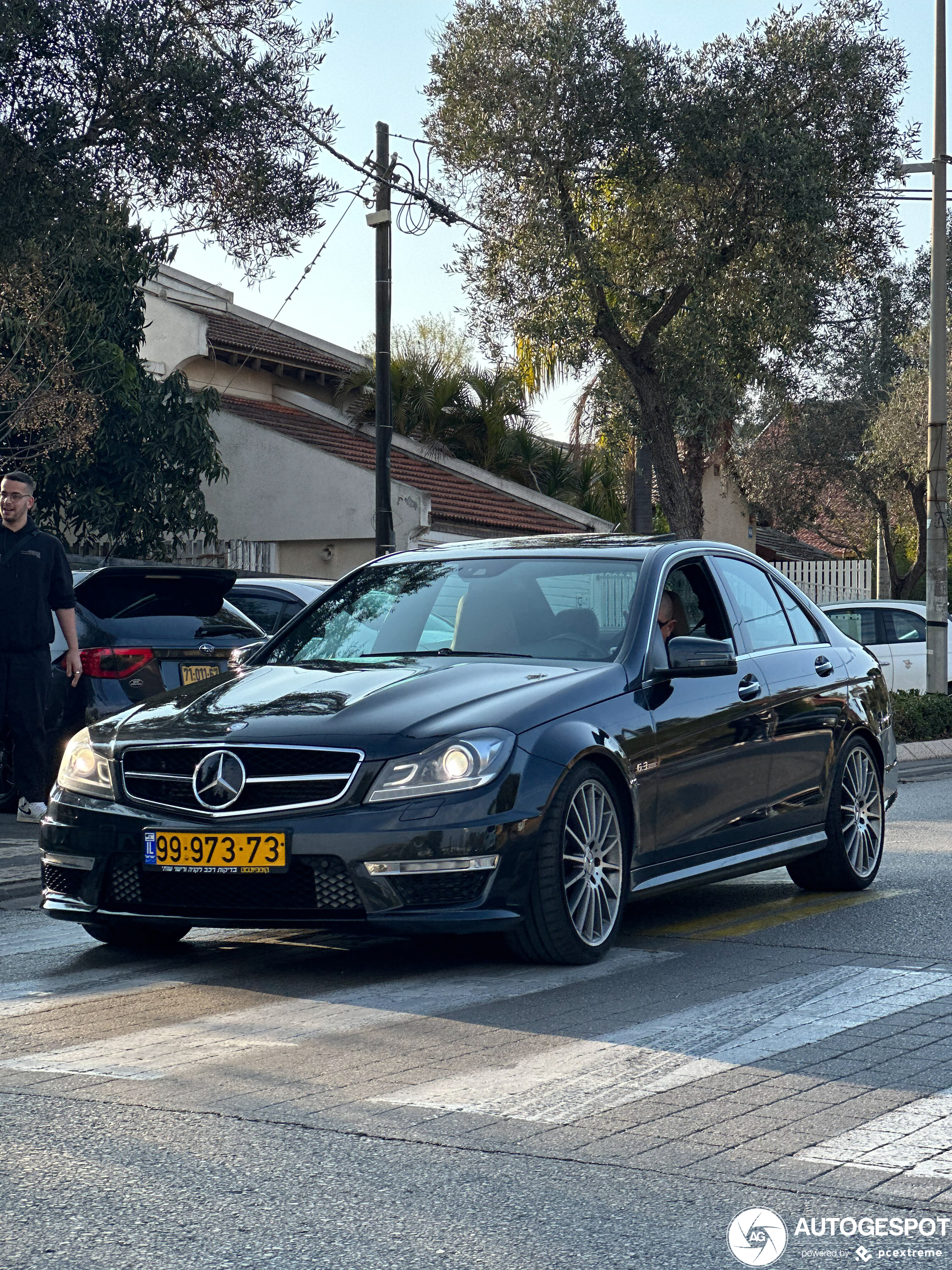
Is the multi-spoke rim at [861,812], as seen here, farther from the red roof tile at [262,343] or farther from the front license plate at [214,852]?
the red roof tile at [262,343]

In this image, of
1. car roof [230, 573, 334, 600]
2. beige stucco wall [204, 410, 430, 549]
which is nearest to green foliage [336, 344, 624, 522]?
beige stucco wall [204, 410, 430, 549]

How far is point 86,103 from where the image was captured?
13.5 metres

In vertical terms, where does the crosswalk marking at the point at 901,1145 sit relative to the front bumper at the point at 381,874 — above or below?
below

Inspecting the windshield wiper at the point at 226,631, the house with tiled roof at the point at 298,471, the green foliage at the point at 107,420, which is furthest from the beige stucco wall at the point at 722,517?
the windshield wiper at the point at 226,631

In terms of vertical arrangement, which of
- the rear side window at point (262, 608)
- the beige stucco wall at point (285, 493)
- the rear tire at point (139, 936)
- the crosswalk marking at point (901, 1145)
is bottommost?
the crosswalk marking at point (901, 1145)

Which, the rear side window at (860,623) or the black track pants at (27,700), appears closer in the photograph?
the black track pants at (27,700)

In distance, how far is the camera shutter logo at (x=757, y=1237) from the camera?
3371 mm

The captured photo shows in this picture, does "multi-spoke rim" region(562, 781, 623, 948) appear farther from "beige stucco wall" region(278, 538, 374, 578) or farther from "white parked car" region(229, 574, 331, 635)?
"beige stucco wall" region(278, 538, 374, 578)

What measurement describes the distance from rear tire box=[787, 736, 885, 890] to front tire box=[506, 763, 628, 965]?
189 centimetres

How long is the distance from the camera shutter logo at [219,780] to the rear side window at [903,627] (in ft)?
60.2

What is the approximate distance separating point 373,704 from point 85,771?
44.8 inches

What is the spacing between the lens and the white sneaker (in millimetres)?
10094

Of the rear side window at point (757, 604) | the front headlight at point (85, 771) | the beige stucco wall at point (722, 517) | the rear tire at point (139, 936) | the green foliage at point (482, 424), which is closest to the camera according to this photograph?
the front headlight at point (85, 771)

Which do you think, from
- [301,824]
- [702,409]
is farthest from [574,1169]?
[702,409]
